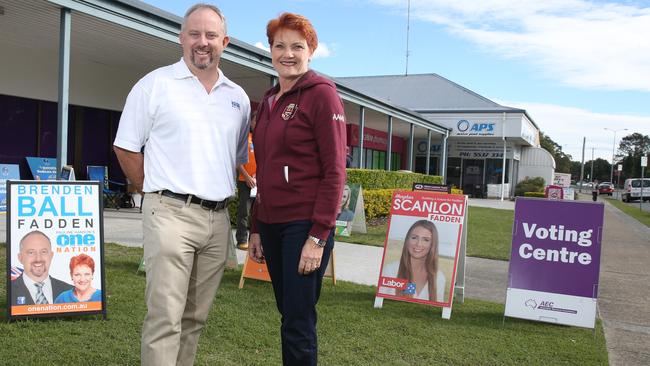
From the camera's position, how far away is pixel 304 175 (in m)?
2.39

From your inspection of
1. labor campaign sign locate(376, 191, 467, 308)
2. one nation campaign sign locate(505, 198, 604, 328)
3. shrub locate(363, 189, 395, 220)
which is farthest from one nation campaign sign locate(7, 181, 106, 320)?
shrub locate(363, 189, 395, 220)

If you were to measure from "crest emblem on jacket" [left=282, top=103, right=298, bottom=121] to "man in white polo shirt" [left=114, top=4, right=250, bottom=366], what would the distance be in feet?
1.22

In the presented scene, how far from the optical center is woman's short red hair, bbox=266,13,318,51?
2.46 meters

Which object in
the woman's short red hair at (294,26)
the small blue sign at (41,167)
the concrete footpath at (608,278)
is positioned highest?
the woman's short red hair at (294,26)

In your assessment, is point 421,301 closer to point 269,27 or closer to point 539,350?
point 539,350

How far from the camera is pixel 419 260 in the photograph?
5.37 metres

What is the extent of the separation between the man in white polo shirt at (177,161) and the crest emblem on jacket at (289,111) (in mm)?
Result: 371

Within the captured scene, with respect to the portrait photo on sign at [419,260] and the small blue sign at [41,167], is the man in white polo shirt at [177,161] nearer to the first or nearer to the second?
the portrait photo on sign at [419,260]

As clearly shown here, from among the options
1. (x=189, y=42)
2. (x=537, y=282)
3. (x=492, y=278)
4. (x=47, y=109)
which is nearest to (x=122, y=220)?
(x=47, y=109)

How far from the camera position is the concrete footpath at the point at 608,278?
461 centimetres

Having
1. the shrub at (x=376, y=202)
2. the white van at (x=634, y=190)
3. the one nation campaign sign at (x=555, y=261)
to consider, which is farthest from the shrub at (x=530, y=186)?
the one nation campaign sign at (x=555, y=261)

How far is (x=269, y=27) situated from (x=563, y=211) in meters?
3.71

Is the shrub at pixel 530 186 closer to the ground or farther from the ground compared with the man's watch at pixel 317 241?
closer to the ground

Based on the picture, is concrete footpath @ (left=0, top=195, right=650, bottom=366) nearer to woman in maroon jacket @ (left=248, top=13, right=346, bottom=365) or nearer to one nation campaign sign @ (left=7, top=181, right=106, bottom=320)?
woman in maroon jacket @ (left=248, top=13, right=346, bottom=365)
